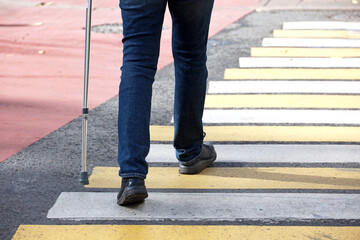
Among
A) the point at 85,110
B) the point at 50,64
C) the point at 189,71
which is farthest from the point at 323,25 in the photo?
the point at 85,110

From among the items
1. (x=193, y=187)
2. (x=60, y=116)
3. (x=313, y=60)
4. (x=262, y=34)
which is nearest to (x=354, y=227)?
(x=193, y=187)

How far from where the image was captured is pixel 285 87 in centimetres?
677

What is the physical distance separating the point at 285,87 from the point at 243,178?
9.32ft

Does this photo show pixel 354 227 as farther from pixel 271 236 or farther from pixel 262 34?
pixel 262 34

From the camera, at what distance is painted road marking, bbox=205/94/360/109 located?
6.08 meters

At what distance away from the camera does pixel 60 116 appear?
18.6 feet

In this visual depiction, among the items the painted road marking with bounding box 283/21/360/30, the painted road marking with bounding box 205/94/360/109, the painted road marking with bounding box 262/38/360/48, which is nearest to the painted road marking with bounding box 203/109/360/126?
the painted road marking with bounding box 205/94/360/109

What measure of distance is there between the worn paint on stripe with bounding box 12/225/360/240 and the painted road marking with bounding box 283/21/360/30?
24.7 ft

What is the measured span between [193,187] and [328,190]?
0.74 metres

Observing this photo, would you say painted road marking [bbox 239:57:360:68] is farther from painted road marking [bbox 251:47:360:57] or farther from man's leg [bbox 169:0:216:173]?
man's leg [bbox 169:0:216:173]

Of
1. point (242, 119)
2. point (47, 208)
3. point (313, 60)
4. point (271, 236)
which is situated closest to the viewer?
point (271, 236)

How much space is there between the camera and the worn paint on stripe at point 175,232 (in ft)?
10.5

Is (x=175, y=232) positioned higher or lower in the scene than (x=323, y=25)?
lower

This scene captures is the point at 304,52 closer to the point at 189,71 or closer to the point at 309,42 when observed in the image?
the point at 309,42
